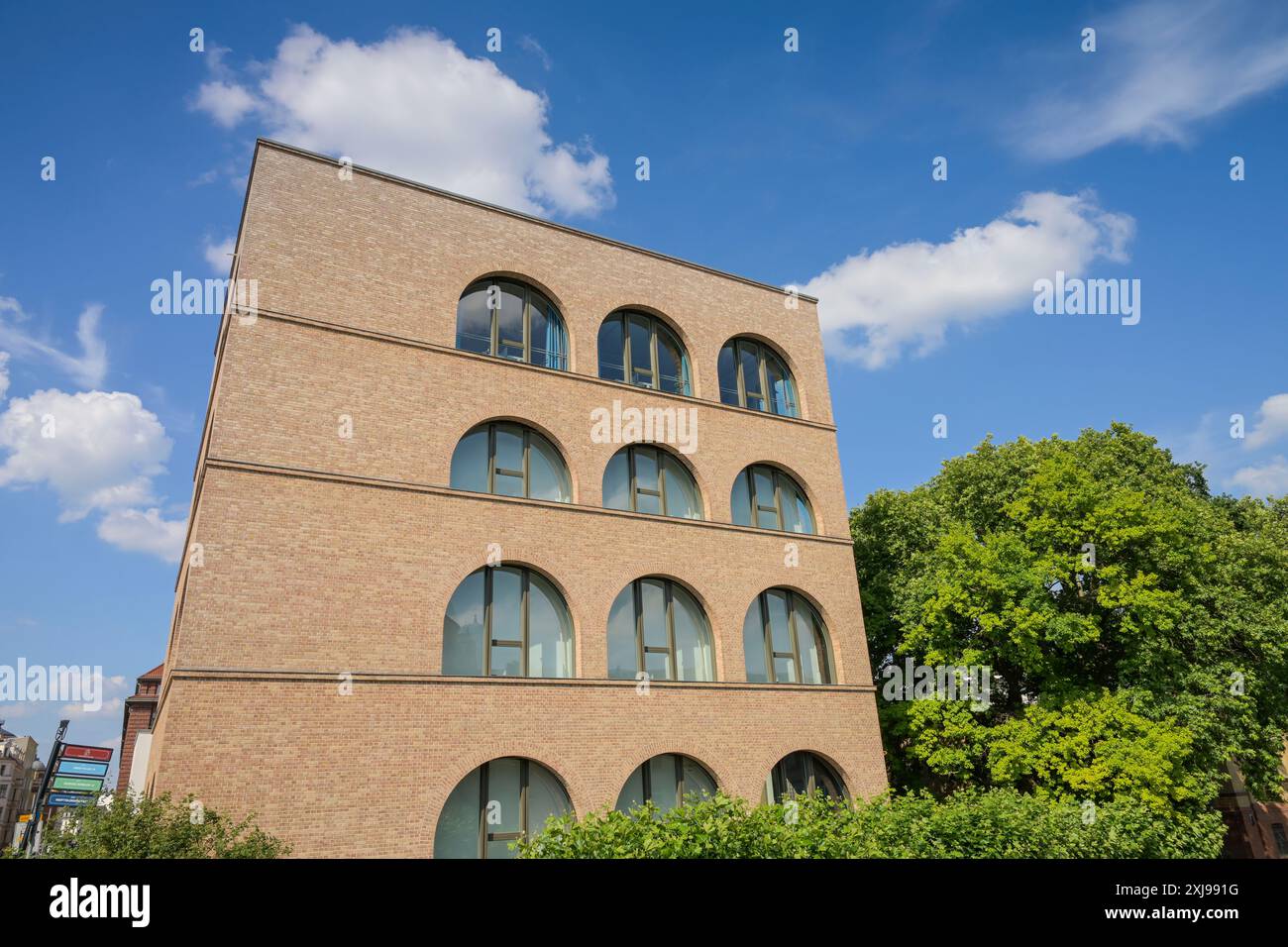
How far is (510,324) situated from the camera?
20891 mm

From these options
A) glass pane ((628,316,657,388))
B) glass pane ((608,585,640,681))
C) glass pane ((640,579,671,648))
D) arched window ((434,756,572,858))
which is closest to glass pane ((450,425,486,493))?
glass pane ((608,585,640,681))

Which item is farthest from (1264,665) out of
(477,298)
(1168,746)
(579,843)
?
(477,298)

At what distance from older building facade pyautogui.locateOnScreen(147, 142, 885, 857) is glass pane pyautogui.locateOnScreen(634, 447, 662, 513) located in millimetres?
74

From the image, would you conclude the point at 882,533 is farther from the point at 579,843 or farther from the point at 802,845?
the point at 579,843

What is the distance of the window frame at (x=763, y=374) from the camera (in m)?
24.2

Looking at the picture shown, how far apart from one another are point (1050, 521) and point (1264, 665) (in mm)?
7183

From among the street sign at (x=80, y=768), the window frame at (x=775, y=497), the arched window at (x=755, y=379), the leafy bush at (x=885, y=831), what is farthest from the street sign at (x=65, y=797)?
the arched window at (x=755, y=379)

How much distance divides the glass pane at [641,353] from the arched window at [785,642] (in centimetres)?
665

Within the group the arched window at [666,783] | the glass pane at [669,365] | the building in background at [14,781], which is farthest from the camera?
the building in background at [14,781]

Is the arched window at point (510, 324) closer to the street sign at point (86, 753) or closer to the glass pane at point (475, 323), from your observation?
the glass pane at point (475, 323)

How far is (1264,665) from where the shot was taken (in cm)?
2308

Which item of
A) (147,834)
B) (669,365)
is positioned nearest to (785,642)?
(669,365)

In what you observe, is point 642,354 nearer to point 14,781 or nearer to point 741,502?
point 741,502

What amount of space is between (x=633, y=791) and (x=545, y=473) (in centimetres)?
759
